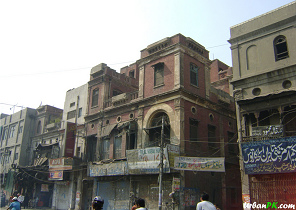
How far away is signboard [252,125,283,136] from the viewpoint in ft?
53.4

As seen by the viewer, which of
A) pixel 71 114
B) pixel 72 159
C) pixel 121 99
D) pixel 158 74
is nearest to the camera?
pixel 158 74

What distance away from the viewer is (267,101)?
17.2m

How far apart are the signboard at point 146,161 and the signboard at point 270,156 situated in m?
5.99

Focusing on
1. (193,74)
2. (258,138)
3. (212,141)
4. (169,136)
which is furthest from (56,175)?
(258,138)

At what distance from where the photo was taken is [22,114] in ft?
150

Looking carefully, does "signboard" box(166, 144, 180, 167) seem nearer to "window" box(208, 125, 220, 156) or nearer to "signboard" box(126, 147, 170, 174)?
"signboard" box(126, 147, 170, 174)

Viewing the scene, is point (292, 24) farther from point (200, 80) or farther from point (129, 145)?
point (129, 145)

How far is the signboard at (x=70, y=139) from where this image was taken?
32959 millimetres

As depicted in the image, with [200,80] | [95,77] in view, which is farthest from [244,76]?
[95,77]

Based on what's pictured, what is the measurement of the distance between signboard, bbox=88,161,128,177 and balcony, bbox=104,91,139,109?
6444 mm

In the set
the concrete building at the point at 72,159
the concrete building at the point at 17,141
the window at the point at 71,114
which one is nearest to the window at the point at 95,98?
the concrete building at the point at 72,159

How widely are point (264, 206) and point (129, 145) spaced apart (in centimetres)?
1320

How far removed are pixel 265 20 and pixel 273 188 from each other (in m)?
10.9

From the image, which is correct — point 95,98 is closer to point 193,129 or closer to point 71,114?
point 71,114
